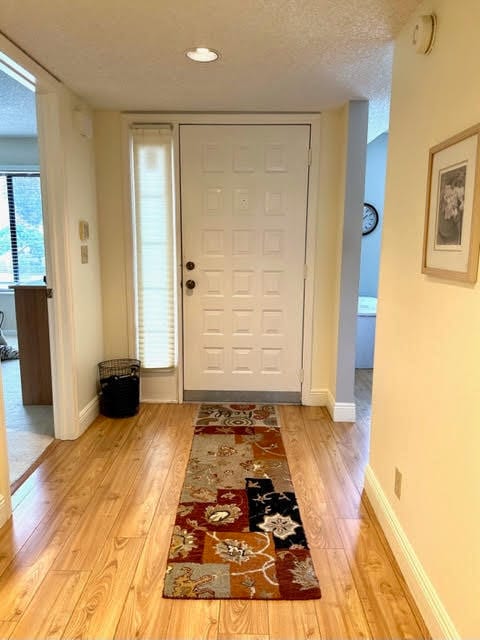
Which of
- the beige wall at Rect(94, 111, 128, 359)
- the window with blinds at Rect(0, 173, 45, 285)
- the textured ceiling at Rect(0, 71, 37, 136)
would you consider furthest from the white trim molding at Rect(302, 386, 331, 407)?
the window with blinds at Rect(0, 173, 45, 285)

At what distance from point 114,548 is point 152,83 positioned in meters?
2.50

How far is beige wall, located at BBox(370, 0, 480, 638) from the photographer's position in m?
1.32

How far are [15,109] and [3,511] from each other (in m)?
3.42

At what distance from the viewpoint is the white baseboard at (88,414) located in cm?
310

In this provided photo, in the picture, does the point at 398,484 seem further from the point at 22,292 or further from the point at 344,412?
the point at 22,292

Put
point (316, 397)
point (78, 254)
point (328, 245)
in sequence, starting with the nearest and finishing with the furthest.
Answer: point (78, 254) < point (328, 245) < point (316, 397)

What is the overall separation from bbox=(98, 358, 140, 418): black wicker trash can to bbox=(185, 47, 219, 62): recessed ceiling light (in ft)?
7.02

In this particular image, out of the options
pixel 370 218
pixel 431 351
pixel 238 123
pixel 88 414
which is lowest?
pixel 88 414

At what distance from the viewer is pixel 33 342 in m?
3.47

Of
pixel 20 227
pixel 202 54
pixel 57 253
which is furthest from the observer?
pixel 20 227

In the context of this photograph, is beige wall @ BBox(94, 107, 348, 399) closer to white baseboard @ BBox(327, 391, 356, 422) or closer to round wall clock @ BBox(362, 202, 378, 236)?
white baseboard @ BBox(327, 391, 356, 422)

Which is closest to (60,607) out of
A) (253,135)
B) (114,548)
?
(114,548)

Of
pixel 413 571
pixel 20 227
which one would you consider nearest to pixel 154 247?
pixel 413 571

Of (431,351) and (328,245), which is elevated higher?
(328,245)
